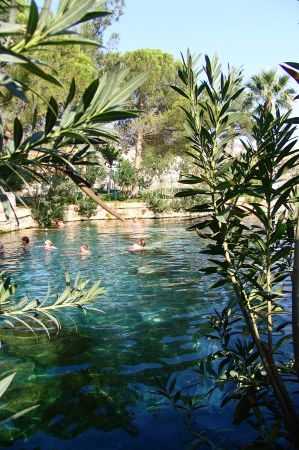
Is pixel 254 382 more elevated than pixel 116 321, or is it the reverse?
pixel 254 382

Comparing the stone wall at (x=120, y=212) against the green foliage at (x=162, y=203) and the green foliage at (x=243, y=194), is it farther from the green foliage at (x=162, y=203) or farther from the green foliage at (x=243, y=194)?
the green foliage at (x=243, y=194)

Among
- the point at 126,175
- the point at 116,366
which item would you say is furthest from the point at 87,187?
the point at 126,175

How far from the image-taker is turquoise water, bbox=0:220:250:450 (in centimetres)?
446

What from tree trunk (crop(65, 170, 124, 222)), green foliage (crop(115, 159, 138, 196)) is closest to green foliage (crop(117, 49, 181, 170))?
green foliage (crop(115, 159, 138, 196))

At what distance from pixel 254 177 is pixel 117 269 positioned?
38.8ft

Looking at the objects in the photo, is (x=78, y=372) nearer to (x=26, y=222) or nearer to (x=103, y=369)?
(x=103, y=369)

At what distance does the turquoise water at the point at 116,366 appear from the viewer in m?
4.46

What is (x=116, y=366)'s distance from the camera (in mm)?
6141

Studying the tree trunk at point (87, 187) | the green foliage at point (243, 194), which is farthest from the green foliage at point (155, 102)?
the tree trunk at point (87, 187)

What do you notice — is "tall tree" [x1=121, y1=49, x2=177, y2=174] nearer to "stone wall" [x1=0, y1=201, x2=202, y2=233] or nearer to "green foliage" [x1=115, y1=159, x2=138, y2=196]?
"green foliage" [x1=115, y1=159, x2=138, y2=196]

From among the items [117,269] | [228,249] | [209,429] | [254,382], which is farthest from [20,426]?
[117,269]

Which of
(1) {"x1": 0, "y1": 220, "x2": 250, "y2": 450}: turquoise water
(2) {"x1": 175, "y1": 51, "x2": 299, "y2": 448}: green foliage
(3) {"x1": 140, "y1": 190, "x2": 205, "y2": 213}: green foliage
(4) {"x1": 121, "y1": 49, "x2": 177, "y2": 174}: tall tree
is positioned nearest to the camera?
(2) {"x1": 175, "y1": 51, "x2": 299, "y2": 448}: green foliage

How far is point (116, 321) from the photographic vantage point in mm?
8430

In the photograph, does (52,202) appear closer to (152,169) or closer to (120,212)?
(120,212)
